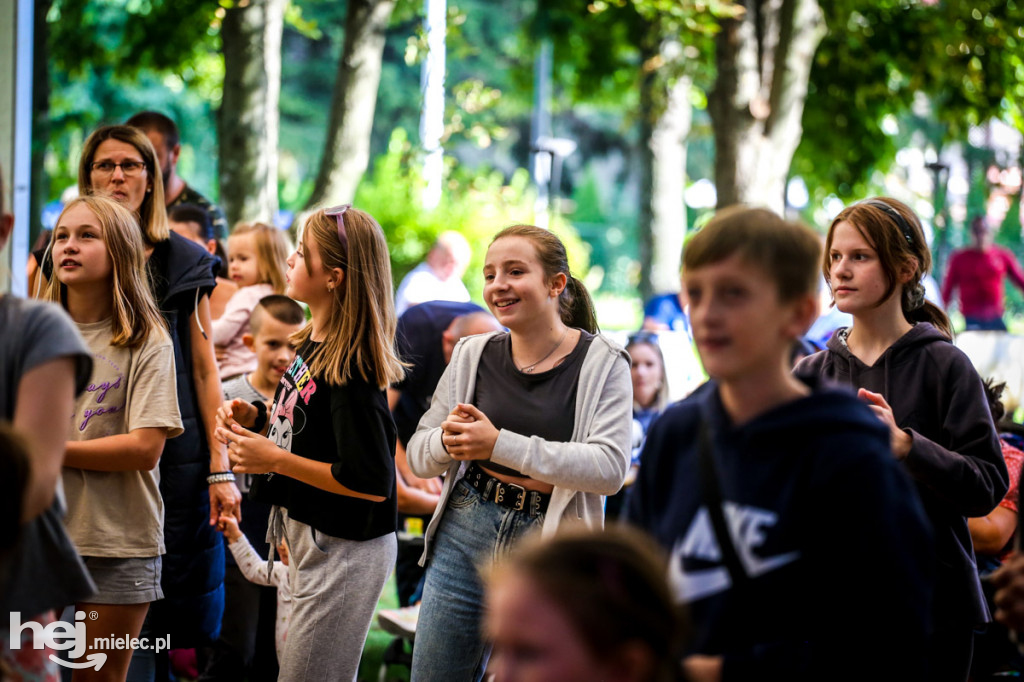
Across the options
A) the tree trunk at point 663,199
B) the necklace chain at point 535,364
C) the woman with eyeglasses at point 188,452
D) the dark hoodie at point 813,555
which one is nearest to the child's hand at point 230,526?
the woman with eyeglasses at point 188,452

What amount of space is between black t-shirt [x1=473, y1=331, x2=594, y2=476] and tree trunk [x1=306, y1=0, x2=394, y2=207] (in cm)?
613

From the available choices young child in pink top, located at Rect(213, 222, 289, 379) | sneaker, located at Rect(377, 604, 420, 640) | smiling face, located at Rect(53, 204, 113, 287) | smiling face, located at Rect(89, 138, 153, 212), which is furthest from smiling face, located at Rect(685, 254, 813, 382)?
young child in pink top, located at Rect(213, 222, 289, 379)

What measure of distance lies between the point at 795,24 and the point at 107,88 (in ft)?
82.0

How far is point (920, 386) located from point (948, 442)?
0.18 metres

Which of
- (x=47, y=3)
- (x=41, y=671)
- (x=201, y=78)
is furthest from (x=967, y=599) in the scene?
(x=201, y=78)

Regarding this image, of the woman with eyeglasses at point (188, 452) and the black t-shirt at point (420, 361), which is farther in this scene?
the black t-shirt at point (420, 361)

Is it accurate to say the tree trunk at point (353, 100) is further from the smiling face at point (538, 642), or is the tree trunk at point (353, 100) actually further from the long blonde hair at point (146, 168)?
the smiling face at point (538, 642)

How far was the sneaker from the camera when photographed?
16.5 ft

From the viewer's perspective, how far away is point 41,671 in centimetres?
210

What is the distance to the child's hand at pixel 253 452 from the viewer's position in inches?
129

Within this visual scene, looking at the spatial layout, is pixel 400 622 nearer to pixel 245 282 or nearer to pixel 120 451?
pixel 245 282

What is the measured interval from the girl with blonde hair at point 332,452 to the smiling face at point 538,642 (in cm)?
166

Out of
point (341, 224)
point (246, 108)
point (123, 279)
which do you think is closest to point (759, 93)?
point (246, 108)

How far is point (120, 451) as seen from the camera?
3168 mm
